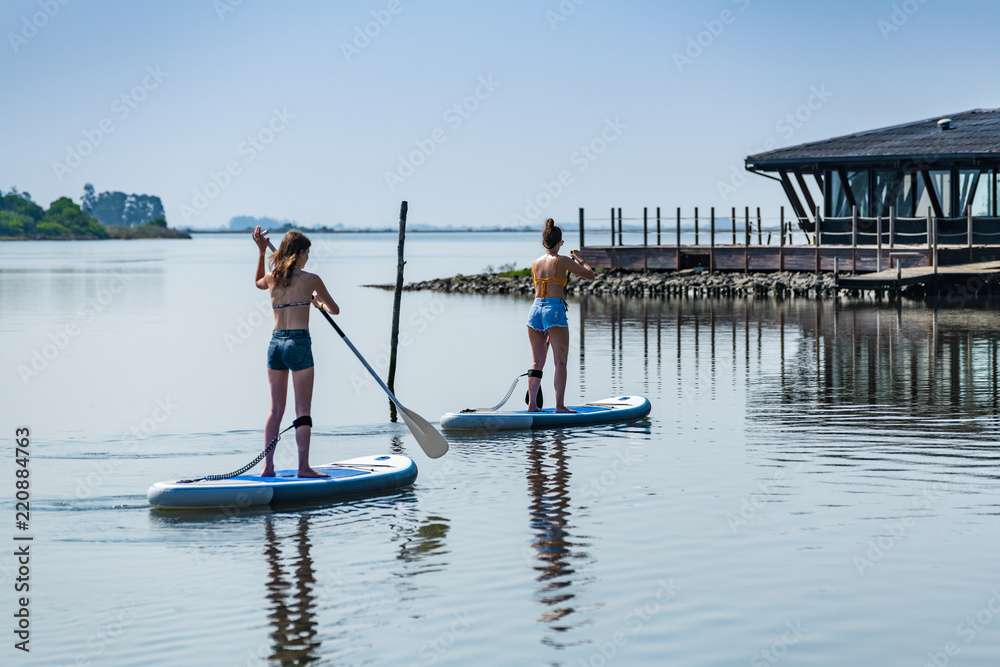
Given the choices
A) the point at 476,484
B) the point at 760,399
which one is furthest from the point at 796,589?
the point at 760,399

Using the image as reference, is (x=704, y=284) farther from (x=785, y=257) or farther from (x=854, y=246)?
(x=854, y=246)

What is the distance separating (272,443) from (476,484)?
81.1 inches

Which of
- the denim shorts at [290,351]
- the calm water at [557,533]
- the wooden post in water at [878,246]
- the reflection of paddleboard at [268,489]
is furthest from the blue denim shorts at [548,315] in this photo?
the wooden post in water at [878,246]

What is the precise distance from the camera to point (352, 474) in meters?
11.8

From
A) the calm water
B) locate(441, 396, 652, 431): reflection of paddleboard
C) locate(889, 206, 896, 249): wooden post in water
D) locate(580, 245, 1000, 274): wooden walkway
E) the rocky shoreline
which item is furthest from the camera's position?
the rocky shoreline

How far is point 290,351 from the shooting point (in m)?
10.8

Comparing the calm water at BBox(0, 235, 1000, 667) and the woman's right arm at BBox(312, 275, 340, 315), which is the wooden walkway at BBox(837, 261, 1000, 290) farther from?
the woman's right arm at BBox(312, 275, 340, 315)

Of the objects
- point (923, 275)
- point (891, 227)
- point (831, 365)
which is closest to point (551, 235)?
point (831, 365)

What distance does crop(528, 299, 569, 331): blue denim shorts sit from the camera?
14805 mm

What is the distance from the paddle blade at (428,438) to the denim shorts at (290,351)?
2.18 metres

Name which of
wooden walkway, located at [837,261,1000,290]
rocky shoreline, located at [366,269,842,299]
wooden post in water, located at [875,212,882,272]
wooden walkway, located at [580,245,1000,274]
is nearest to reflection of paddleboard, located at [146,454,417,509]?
wooden walkway, located at [837,261,1000,290]

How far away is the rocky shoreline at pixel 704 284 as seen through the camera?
146 ft

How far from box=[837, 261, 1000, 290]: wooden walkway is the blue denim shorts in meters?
26.5

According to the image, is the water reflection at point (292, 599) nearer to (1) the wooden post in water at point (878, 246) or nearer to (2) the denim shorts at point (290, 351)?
(2) the denim shorts at point (290, 351)
